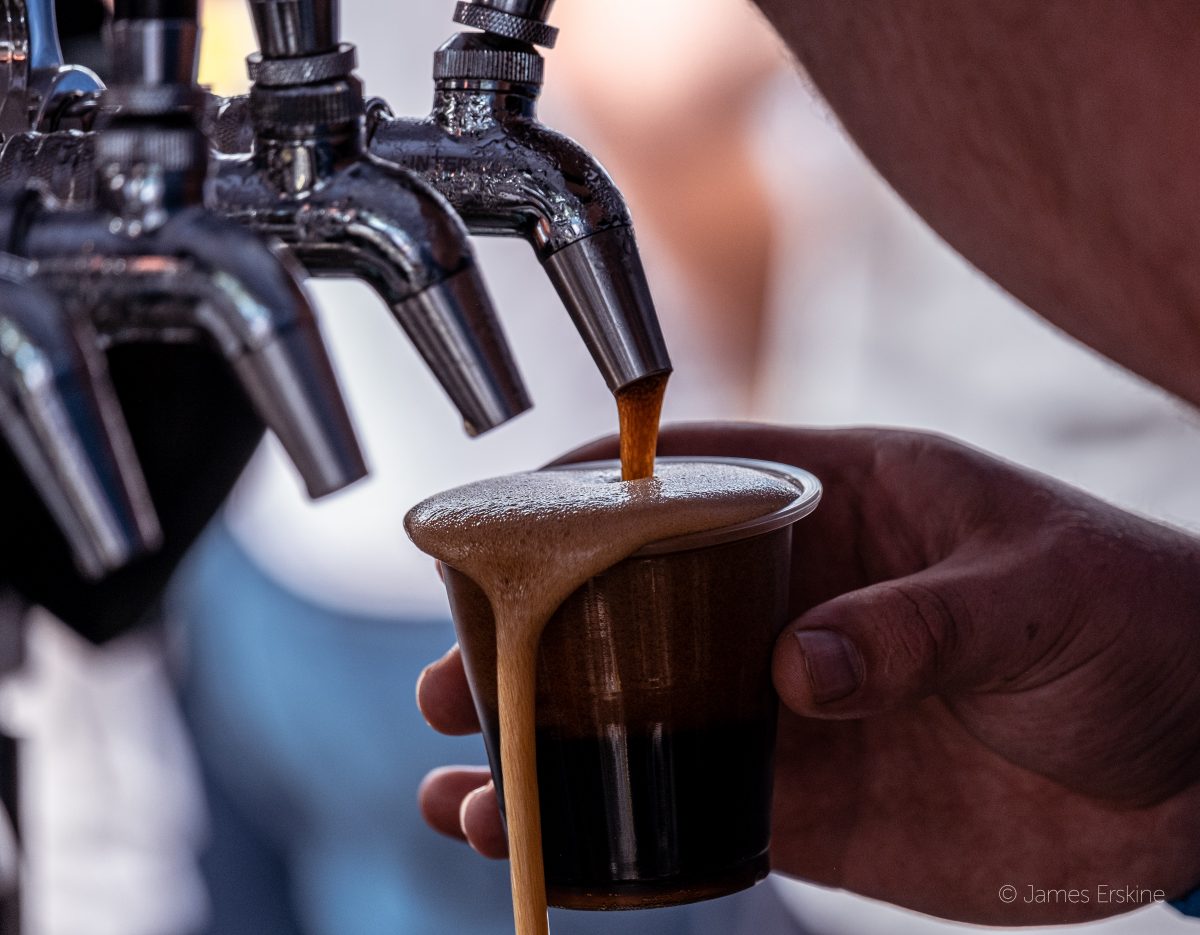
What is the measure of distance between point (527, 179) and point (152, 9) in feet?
0.62

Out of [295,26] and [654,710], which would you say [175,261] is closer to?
[295,26]

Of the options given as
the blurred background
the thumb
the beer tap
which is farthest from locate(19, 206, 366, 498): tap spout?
the blurred background

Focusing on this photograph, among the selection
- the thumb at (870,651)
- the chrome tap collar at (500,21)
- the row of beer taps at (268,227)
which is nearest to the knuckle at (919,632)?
the thumb at (870,651)

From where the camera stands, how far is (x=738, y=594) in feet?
2.40

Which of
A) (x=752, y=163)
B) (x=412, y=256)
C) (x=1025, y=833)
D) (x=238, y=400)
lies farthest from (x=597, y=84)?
(x=412, y=256)

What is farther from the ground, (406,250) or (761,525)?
(406,250)

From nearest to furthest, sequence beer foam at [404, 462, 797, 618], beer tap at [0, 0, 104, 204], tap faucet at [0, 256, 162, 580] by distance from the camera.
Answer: tap faucet at [0, 256, 162, 580] → beer tap at [0, 0, 104, 204] → beer foam at [404, 462, 797, 618]

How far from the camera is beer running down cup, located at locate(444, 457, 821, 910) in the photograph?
0.71 meters

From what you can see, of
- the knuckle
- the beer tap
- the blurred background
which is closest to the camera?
the beer tap

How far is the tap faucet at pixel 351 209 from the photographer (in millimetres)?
476

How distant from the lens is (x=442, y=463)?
6.91 ft

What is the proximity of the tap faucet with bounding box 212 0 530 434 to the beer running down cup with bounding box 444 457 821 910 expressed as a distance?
23 centimetres

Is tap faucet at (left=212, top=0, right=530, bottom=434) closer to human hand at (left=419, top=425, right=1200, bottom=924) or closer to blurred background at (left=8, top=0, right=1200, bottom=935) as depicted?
human hand at (left=419, top=425, right=1200, bottom=924)

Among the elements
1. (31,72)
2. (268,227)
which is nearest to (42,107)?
(31,72)
